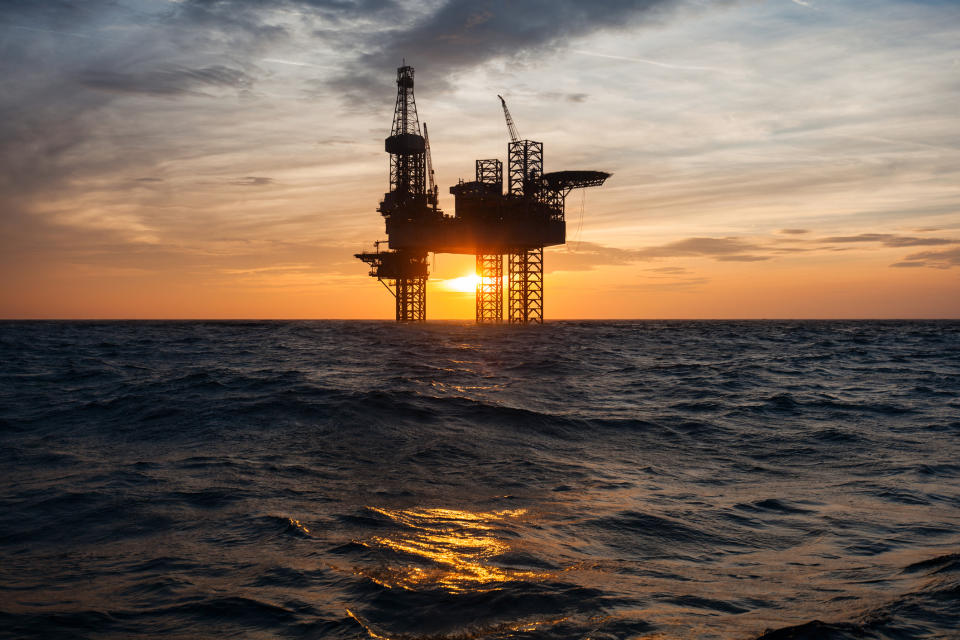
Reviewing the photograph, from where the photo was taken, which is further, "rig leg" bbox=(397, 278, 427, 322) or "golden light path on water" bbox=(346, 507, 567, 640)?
"rig leg" bbox=(397, 278, 427, 322)

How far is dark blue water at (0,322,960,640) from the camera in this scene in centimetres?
573

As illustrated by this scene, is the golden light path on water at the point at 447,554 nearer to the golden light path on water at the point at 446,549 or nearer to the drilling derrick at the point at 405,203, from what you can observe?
the golden light path on water at the point at 446,549

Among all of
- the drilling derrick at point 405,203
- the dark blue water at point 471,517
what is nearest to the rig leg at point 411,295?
the drilling derrick at point 405,203

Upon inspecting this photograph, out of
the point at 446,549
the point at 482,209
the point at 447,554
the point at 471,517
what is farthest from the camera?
the point at 482,209

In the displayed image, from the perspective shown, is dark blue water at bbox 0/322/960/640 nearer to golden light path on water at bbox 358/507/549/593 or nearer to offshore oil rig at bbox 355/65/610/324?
golden light path on water at bbox 358/507/549/593

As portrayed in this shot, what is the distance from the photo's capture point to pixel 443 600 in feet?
19.4

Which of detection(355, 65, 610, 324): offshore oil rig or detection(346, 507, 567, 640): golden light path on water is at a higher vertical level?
detection(355, 65, 610, 324): offshore oil rig

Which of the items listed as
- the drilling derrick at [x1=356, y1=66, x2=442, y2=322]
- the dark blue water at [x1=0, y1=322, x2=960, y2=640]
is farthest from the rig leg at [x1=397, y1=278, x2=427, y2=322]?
the dark blue water at [x1=0, y1=322, x2=960, y2=640]

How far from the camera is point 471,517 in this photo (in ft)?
28.2

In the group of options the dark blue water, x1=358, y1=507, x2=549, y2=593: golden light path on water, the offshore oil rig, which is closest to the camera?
the dark blue water

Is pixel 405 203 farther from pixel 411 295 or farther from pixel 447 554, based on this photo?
pixel 447 554

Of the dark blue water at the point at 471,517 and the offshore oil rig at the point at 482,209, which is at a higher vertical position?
the offshore oil rig at the point at 482,209

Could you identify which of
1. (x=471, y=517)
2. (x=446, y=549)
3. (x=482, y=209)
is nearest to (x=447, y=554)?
(x=446, y=549)

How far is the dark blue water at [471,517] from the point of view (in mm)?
5730
